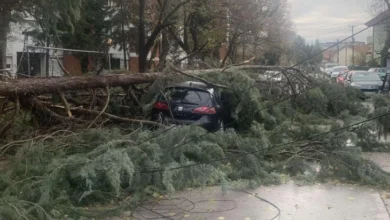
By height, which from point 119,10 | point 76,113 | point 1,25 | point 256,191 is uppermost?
point 119,10

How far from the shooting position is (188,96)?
A: 10.5 meters

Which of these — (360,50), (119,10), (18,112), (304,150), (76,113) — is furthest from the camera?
(360,50)

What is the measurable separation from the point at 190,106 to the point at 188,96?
269mm

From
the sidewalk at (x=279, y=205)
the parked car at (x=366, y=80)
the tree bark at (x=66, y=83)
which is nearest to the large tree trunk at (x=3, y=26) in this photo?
the tree bark at (x=66, y=83)

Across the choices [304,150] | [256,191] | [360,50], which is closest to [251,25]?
[304,150]

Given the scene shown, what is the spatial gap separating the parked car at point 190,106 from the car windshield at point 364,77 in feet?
63.8

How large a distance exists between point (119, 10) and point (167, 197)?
19.4 meters

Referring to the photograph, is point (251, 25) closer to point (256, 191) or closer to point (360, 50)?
point (256, 191)

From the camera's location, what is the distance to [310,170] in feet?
26.2

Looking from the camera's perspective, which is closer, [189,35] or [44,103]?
[44,103]

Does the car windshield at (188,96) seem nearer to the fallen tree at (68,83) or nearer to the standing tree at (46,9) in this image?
the fallen tree at (68,83)

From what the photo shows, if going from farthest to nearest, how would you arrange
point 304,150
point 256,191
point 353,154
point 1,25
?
point 1,25
point 304,150
point 353,154
point 256,191

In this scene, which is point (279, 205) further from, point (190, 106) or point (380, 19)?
point (380, 19)

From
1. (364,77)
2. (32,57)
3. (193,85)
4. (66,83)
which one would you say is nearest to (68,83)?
(66,83)
